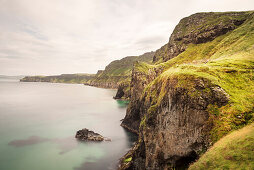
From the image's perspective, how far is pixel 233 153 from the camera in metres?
14.2

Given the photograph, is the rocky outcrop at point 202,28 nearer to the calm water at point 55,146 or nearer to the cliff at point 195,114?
the cliff at point 195,114

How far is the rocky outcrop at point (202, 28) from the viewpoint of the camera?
90.9 metres

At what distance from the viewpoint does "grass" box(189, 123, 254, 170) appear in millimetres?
12945

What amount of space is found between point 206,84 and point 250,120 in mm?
7299

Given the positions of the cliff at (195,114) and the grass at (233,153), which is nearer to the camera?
the grass at (233,153)

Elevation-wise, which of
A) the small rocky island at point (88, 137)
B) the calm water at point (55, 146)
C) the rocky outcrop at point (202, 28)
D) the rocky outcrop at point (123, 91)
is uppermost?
the rocky outcrop at point (202, 28)

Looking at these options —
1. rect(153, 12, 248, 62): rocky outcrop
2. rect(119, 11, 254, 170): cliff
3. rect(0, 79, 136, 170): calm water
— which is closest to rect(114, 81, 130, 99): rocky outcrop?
rect(153, 12, 248, 62): rocky outcrop

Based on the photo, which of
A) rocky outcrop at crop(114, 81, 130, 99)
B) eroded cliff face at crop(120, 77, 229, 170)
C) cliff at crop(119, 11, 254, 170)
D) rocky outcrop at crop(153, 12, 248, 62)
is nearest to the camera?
cliff at crop(119, 11, 254, 170)

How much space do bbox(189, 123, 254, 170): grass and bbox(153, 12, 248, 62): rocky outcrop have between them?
94.7 meters

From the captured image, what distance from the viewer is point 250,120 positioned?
59.3ft

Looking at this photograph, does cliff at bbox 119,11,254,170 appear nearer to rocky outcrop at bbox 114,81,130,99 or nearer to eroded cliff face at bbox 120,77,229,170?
eroded cliff face at bbox 120,77,229,170

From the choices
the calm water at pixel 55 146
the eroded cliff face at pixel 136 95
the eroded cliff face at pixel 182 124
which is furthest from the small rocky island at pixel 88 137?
the eroded cliff face at pixel 182 124

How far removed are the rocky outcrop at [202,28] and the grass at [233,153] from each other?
94665 millimetres

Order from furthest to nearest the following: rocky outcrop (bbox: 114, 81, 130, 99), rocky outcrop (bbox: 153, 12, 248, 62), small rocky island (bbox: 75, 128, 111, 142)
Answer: rocky outcrop (bbox: 114, 81, 130, 99) < rocky outcrop (bbox: 153, 12, 248, 62) < small rocky island (bbox: 75, 128, 111, 142)
